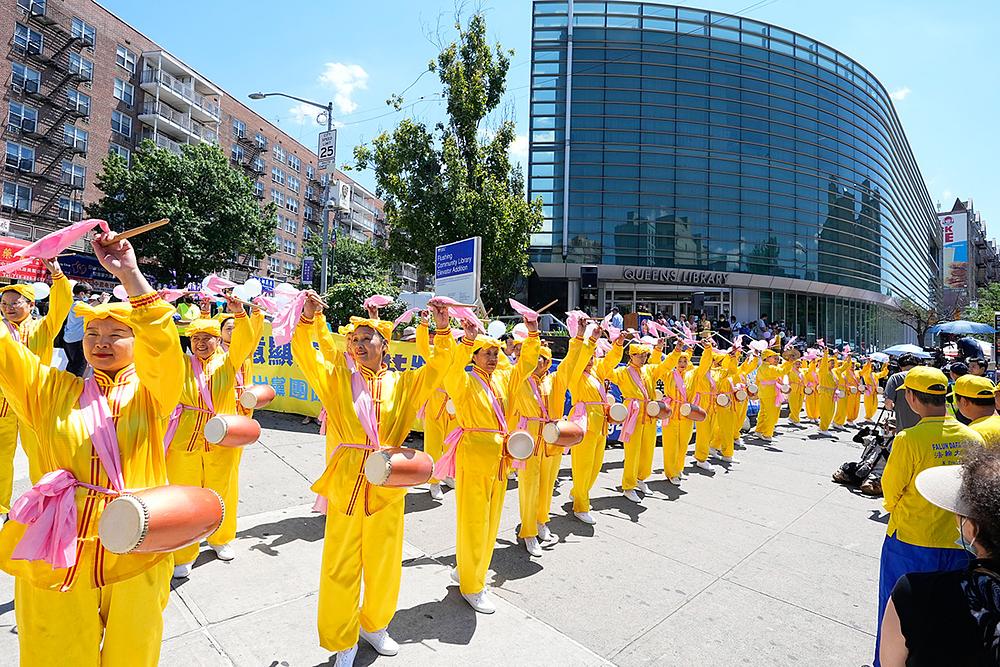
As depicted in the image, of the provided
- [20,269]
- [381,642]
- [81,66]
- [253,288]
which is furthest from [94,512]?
[81,66]

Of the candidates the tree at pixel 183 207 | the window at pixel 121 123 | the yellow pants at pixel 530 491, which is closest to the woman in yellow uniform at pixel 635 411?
the yellow pants at pixel 530 491

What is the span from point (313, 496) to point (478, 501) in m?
3.20

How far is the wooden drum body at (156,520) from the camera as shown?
6.21 feet

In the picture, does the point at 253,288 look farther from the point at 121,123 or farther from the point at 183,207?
the point at 121,123

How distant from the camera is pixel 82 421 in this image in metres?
2.18

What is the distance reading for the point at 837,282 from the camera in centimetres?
3550

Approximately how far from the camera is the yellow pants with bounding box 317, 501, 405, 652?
9.92 ft

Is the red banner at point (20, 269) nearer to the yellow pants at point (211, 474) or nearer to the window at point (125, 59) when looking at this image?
the yellow pants at point (211, 474)

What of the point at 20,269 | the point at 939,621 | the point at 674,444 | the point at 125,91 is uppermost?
the point at 125,91

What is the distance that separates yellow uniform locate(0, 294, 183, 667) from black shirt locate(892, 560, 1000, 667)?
2.57m

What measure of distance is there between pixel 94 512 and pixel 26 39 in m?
37.5

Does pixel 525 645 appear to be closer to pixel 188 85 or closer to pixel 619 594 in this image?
pixel 619 594

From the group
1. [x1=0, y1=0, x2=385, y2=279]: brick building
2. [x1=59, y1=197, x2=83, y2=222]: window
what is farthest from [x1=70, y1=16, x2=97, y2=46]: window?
[x1=59, y1=197, x2=83, y2=222]: window

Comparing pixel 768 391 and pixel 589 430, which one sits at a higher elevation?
pixel 768 391
